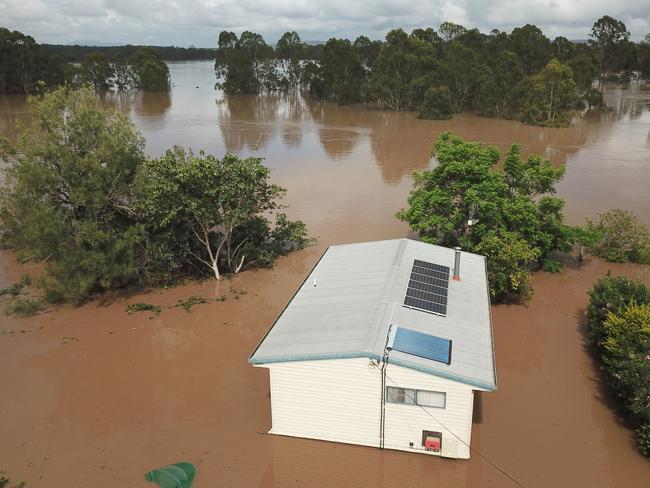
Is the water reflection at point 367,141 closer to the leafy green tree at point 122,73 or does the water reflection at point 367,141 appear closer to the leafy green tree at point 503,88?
the leafy green tree at point 503,88

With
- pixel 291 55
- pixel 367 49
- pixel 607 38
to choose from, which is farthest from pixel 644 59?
pixel 291 55

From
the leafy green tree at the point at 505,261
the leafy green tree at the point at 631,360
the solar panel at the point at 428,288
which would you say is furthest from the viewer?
the leafy green tree at the point at 505,261

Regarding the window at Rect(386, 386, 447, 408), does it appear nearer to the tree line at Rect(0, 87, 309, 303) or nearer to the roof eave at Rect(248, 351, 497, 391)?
the roof eave at Rect(248, 351, 497, 391)

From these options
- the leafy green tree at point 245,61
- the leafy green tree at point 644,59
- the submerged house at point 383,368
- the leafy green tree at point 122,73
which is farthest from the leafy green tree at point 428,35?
the submerged house at point 383,368

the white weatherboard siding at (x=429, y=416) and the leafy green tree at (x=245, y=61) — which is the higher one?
the leafy green tree at (x=245, y=61)

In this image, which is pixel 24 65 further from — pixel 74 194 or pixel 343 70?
pixel 74 194

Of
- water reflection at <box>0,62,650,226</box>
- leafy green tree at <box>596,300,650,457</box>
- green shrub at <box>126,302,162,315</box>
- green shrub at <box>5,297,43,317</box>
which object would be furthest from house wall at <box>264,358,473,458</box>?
water reflection at <box>0,62,650,226</box>

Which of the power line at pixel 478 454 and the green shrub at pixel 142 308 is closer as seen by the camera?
the power line at pixel 478 454
